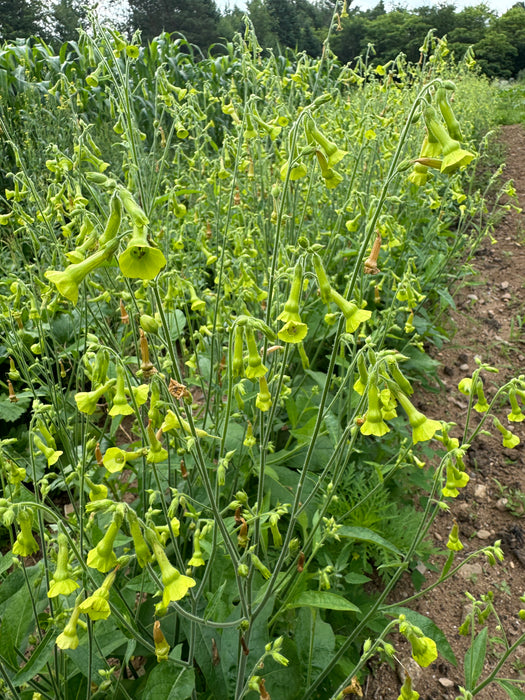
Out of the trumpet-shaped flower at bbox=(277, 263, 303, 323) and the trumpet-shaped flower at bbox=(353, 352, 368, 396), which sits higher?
the trumpet-shaped flower at bbox=(277, 263, 303, 323)

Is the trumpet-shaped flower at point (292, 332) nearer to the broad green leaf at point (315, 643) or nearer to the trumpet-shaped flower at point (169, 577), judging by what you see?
the trumpet-shaped flower at point (169, 577)

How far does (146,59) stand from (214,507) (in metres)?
8.80

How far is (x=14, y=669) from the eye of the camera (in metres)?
1.62

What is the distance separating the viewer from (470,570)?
2939 mm

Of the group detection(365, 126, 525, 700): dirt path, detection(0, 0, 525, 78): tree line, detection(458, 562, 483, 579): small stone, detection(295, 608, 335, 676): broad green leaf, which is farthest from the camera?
detection(0, 0, 525, 78): tree line

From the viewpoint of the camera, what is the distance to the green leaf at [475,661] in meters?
1.80

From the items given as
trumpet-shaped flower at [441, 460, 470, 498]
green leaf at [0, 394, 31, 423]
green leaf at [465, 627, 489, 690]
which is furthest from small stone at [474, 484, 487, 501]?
green leaf at [0, 394, 31, 423]

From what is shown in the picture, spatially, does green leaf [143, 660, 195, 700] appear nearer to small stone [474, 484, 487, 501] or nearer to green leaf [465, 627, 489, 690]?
green leaf [465, 627, 489, 690]

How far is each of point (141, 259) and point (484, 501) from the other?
3178 mm

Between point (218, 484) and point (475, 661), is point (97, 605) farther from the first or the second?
point (475, 661)

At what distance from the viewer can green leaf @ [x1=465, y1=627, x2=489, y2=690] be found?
1.80 metres

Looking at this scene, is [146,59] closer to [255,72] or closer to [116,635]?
[255,72]

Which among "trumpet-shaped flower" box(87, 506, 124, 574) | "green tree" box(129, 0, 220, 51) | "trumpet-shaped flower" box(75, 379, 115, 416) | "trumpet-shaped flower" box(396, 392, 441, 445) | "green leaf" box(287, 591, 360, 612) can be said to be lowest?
"green leaf" box(287, 591, 360, 612)

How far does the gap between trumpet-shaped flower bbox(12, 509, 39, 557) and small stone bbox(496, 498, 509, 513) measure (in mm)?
3009
